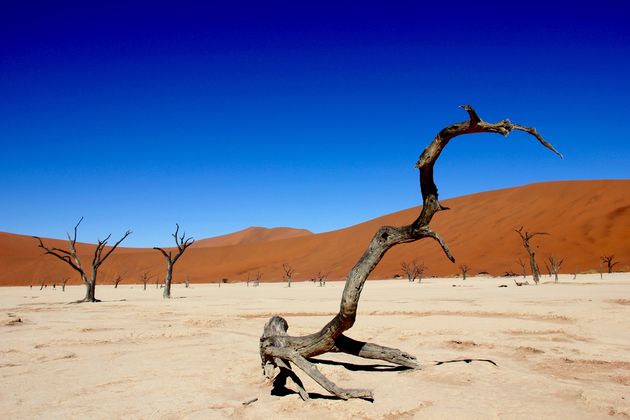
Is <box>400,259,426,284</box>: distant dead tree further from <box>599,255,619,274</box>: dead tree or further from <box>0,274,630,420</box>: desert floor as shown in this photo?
<box>0,274,630,420</box>: desert floor

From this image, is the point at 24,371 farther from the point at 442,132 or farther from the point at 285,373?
the point at 442,132

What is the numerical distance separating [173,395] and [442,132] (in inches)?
161

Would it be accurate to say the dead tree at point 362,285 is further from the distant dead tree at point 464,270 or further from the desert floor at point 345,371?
the distant dead tree at point 464,270

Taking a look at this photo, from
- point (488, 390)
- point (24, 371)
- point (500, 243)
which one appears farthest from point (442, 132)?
point (500, 243)

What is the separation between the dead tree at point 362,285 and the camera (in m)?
4.61

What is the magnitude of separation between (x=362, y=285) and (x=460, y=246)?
54.6m

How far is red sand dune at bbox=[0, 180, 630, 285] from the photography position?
47.0 metres

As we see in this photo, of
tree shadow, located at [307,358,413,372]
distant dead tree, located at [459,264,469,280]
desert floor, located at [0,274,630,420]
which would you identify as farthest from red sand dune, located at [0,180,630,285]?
tree shadow, located at [307,358,413,372]

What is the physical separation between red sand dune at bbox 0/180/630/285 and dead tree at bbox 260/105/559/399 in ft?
139

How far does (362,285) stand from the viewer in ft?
15.8

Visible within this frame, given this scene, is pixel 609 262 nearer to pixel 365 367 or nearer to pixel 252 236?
pixel 365 367

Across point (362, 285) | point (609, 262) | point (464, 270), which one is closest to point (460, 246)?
point (464, 270)

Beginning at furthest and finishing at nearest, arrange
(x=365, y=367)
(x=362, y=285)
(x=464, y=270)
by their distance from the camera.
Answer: (x=464, y=270) < (x=365, y=367) < (x=362, y=285)

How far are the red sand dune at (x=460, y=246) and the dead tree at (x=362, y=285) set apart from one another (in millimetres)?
42397
